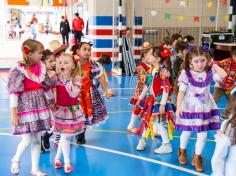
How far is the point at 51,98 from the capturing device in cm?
387

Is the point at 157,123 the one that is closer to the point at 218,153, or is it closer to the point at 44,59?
the point at 44,59

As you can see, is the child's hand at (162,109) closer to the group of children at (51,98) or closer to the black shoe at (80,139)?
the group of children at (51,98)

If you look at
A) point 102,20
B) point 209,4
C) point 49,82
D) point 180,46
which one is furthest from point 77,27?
point 49,82

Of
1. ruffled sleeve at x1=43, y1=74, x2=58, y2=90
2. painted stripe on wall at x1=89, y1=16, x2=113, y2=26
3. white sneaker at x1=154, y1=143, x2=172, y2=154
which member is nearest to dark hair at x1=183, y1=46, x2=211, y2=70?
white sneaker at x1=154, y1=143, x2=172, y2=154

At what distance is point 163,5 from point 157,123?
9310 mm

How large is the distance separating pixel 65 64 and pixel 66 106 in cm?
42

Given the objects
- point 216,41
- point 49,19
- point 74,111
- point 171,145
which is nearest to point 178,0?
point 216,41

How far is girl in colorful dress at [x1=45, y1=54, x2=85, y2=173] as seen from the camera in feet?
12.7

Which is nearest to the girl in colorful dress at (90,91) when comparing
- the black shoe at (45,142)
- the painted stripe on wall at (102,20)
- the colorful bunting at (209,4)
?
the black shoe at (45,142)

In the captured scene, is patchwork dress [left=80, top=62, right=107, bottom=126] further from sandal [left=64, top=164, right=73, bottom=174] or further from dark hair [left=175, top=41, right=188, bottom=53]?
dark hair [left=175, top=41, right=188, bottom=53]

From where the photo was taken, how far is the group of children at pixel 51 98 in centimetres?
354

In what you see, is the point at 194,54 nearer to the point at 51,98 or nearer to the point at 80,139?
the point at 51,98

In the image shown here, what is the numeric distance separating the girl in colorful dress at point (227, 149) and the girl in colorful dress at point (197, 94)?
1473mm

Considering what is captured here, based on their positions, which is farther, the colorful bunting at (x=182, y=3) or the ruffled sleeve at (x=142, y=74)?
the colorful bunting at (x=182, y=3)
